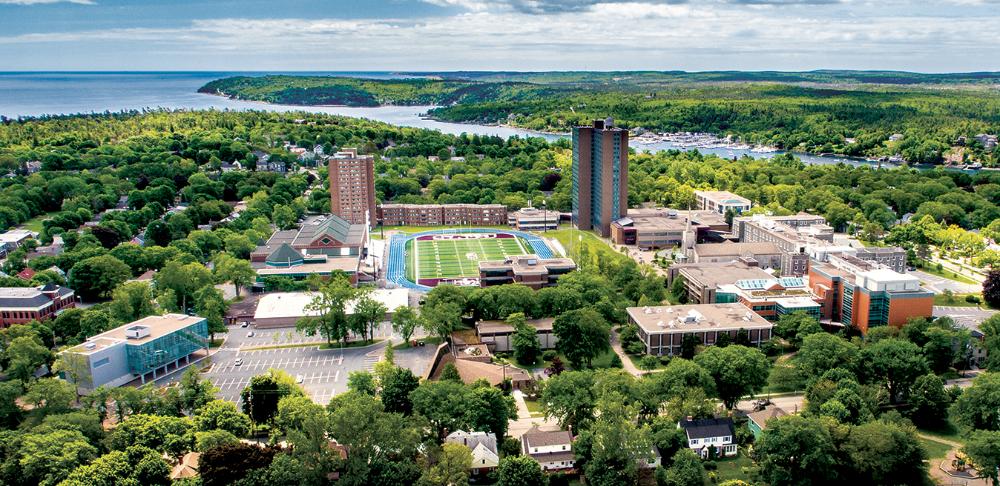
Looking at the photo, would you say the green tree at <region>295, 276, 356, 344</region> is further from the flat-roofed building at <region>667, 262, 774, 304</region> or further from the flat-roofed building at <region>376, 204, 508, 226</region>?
the flat-roofed building at <region>376, 204, 508, 226</region>

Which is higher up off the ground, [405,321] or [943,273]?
[405,321]

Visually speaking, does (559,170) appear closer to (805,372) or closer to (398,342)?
(398,342)

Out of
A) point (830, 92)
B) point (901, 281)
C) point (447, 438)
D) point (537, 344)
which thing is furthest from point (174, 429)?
point (830, 92)

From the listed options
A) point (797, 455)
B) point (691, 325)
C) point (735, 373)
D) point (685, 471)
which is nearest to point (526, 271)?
point (691, 325)

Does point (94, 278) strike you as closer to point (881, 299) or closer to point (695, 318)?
point (695, 318)

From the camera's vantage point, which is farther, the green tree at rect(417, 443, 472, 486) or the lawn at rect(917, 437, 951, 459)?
the lawn at rect(917, 437, 951, 459)

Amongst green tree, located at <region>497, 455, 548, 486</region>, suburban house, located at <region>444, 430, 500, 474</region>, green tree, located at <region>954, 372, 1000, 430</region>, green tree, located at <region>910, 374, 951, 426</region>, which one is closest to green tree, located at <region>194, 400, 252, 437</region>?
suburban house, located at <region>444, 430, 500, 474</region>

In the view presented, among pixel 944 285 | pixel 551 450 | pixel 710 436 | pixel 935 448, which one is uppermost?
pixel 944 285
